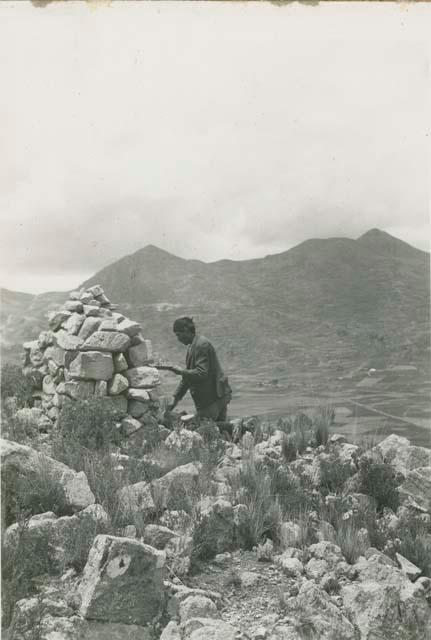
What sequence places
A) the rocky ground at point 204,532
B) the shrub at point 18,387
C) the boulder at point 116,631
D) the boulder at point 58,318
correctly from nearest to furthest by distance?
the boulder at point 116,631
the rocky ground at point 204,532
the boulder at point 58,318
the shrub at point 18,387

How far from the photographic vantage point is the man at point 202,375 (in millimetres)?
7488

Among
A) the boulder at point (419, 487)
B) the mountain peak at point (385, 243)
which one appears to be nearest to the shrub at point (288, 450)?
the boulder at point (419, 487)

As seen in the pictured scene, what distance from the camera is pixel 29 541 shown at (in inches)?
145

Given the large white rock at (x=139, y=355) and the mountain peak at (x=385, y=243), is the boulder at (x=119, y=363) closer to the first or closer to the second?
the large white rock at (x=139, y=355)

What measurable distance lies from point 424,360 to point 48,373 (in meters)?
11.5

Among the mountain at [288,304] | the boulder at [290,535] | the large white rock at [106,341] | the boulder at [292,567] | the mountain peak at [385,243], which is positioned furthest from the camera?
the mountain peak at [385,243]

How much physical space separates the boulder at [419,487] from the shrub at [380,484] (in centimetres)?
12

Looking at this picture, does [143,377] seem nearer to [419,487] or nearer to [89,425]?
[89,425]

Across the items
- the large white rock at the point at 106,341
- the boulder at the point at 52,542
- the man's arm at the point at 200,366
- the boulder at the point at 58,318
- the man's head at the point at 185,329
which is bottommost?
the boulder at the point at 52,542

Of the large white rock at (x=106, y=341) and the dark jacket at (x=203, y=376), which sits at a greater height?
the large white rock at (x=106, y=341)

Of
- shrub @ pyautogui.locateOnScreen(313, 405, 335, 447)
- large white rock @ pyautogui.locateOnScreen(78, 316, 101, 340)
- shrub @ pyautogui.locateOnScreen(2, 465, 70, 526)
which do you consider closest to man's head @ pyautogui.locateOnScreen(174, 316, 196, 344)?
large white rock @ pyautogui.locateOnScreen(78, 316, 101, 340)

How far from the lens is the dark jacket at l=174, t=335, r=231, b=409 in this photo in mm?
7477

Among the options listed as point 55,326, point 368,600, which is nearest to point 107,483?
point 368,600

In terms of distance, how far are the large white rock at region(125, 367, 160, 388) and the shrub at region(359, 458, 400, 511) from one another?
329 cm
